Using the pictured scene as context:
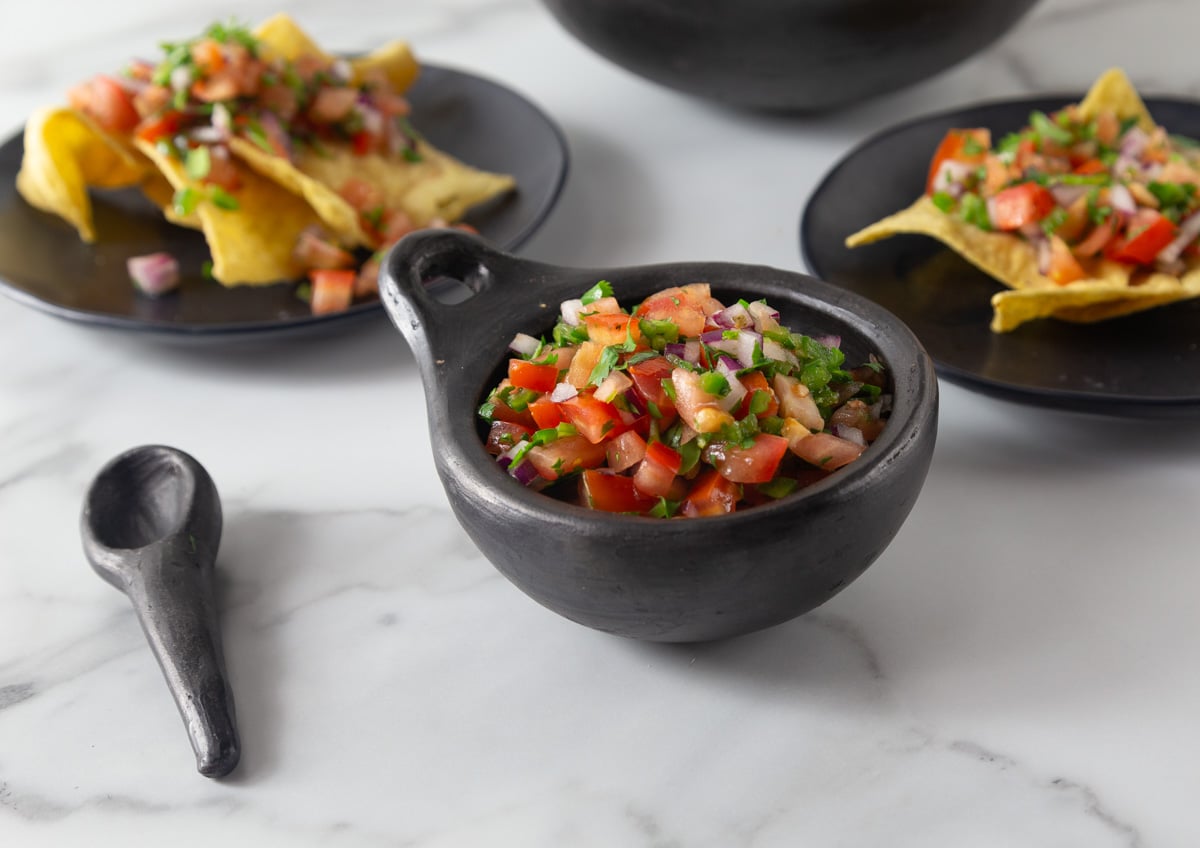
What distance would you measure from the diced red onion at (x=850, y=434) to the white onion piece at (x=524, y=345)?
356mm

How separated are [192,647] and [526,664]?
1.23 ft

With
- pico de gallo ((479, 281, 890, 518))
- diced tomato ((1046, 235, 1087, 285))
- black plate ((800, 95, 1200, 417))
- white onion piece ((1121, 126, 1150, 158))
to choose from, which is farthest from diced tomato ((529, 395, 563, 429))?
white onion piece ((1121, 126, 1150, 158))

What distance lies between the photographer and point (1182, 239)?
76.7 inches

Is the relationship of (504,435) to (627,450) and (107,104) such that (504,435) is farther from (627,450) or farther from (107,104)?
(107,104)

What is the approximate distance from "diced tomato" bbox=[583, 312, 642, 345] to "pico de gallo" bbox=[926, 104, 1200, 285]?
83 cm

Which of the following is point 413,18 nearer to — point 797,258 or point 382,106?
point 382,106

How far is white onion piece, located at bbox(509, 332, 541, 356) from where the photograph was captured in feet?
5.01

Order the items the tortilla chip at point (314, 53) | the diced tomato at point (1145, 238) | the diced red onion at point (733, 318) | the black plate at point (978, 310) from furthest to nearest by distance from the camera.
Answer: the tortilla chip at point (314, 53) < the diced tomato at point (1145, 238) < the black plate at point (978, 310) < the diced red onion at point (733, 318)

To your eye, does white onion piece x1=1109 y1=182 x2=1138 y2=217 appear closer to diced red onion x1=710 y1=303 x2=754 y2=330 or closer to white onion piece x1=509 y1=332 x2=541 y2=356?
diced red onion x1=710 y1=303 x2=754 y2=330

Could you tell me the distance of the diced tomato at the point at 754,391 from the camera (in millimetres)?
1347

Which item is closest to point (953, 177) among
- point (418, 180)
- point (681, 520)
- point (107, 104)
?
point (418, 180)

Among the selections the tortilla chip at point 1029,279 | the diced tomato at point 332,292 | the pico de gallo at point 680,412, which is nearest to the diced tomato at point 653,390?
the pico de gallo at point 680,412

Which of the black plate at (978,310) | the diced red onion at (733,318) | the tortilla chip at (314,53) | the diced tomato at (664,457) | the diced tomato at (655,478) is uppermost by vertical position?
the diced red onion at (733,318)

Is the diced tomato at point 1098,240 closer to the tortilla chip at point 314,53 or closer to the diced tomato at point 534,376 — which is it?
the diced tomato at point 534,376
